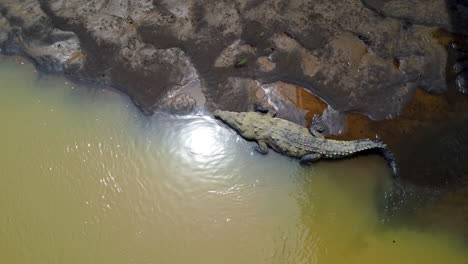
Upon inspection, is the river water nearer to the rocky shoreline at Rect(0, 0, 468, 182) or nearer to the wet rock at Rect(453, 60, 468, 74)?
the rocky shoreline at Rect(0, 0, 468, 182)

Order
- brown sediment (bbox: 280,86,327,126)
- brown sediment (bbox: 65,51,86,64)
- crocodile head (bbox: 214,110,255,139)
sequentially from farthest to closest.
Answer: brown sediment (bbox: 65,51,86,64) → brown sediment (bbox: 280,86,327,126) → crocodile head (bbox: 214,110,255,139)

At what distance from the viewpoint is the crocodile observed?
199 inches

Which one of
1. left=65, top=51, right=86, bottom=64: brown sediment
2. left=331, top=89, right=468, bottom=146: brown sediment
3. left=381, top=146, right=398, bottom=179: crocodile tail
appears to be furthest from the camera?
left=65, top=51, right=86, bottom=64: brown sediment

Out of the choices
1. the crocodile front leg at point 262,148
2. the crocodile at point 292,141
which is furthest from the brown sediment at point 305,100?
the crocodile front leg at point 262,148

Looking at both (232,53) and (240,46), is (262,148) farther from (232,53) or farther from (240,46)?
(240,46)

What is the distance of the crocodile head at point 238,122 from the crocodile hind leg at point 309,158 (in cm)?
83

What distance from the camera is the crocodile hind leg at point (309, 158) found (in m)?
5.14

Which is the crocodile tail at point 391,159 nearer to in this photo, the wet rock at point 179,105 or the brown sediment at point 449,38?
the brown sediment at point 449,38

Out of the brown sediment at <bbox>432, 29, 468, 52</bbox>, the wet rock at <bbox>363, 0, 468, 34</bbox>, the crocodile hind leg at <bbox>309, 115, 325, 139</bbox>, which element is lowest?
the crocodile hind leg at <bbox>309, 115, 325, 139</bbox>

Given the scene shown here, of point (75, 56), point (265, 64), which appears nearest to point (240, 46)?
point (265, 64)

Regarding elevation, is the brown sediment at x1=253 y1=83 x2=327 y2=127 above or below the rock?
below

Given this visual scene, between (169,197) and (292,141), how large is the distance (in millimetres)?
1942

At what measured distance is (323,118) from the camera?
5461 millimetres

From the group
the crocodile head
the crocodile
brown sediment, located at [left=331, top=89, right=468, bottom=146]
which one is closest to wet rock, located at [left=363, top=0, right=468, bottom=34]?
brown sediment, located at [left=331, top=89, right=468, bottom=146]
